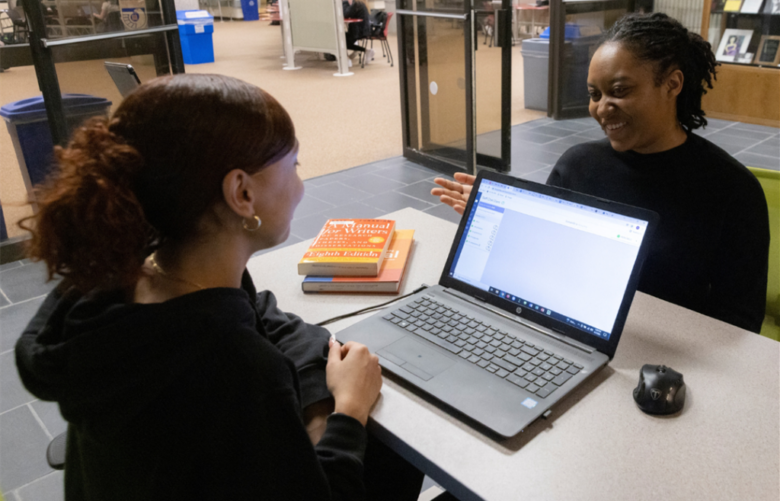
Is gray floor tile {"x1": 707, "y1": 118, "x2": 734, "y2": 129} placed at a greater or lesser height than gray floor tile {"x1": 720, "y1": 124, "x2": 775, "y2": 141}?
greater

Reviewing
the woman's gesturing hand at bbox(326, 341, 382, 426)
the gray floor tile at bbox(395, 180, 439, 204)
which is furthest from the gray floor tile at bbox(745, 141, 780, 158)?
the woman's gesturing hand at bbox(326, 341, 382, 426)

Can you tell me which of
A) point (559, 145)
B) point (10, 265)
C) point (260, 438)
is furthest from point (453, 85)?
point (260, 438)

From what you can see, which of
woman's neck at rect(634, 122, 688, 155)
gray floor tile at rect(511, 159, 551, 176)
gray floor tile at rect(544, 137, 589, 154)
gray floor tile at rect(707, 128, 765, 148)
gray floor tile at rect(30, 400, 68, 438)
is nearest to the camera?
woman's neck at rect(634, 122, 688, 155)

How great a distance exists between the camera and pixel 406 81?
487 cm

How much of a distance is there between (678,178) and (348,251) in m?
0.80

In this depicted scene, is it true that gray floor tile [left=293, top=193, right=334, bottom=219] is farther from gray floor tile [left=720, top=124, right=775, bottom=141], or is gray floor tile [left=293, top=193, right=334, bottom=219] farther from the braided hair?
gray floor tile [left=720, top=124, right=775, bottom=141]

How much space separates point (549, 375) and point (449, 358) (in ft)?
0.57

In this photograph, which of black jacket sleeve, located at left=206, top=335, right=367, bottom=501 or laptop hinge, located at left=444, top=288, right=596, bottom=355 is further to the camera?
laptop hinge, located at left=444, top=288, right=596, bottom=355

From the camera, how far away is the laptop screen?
42.3 inches

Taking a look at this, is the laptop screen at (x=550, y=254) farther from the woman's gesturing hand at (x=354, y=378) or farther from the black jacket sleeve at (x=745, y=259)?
the black jacket sleeve at (x=745, y=259)

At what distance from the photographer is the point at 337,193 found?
427 cm

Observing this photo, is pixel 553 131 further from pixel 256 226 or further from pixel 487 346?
pixel 256 226

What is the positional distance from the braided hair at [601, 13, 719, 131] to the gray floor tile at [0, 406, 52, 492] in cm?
210

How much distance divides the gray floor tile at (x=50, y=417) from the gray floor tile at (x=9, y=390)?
0.21 ft
